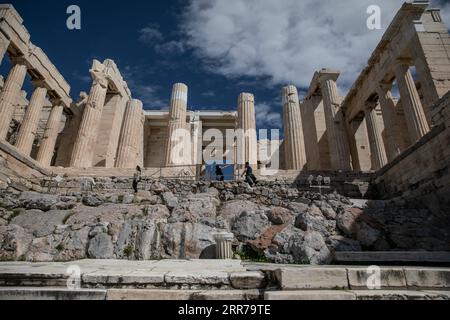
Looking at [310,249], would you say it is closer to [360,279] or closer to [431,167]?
[360,279]

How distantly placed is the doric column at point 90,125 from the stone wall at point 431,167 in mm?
19494

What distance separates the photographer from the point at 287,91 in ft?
69.8

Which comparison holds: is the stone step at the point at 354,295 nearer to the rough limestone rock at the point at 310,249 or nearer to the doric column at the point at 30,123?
the rough limestone rock at the point at 310,249

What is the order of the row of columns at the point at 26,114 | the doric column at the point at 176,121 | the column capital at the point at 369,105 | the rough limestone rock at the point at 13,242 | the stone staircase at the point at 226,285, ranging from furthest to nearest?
the doric column at the point at 176,121, the column capital at the point at 369,105, the row of columns at the point at 26,114, the rough limestone rock at the point at 13,242, the stone staircase at the point at 226,285

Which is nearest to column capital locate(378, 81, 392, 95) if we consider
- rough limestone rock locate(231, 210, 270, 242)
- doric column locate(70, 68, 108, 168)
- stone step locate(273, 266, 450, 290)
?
rough limestone rock locate(231, 210, 270, 242)

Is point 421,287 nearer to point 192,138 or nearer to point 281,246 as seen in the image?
point 281,246

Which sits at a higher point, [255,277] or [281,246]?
[281,246]

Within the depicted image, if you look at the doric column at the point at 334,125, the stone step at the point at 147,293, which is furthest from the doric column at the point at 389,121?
the stone step at the point at 147,293

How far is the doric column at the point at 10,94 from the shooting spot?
1631cm

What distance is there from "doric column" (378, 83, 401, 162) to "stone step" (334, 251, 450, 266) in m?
12.1

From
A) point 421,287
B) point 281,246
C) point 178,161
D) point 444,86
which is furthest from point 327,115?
point 421,287
